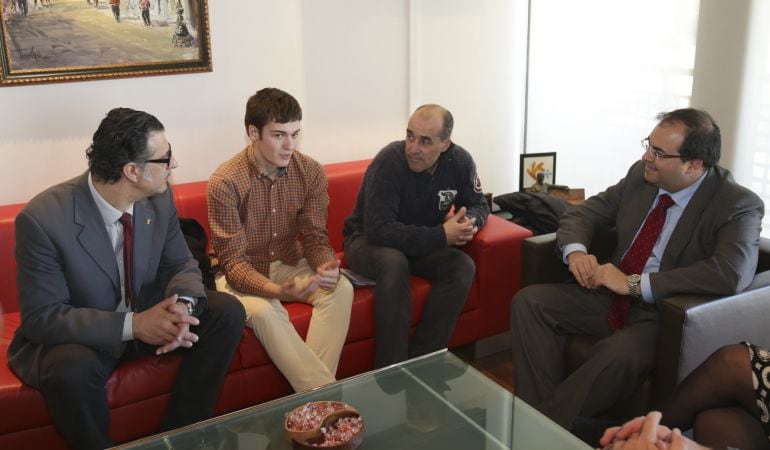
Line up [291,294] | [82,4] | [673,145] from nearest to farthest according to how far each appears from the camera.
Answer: [673,145]
[291,294]
[82,4]

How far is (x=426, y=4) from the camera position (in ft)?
12.1

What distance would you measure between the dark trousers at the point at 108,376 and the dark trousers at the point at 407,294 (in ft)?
1.96

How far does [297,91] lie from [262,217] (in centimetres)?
90

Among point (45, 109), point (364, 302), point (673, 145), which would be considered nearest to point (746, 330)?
point (673, 145)

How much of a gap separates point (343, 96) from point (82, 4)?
1293mm

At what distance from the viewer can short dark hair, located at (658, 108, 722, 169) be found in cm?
239

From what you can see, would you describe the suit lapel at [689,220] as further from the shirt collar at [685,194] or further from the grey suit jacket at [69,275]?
the grey suit jacket at [69,275]

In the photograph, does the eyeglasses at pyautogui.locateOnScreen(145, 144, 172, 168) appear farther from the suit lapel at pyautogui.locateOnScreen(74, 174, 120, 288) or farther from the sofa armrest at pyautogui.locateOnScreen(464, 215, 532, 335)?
the sofa armrest at pyautogui.locateOnScreen(464, 215, 532, 335)

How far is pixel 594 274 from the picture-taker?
254 centimetres

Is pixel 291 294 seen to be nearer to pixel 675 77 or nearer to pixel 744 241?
pixel 744 241

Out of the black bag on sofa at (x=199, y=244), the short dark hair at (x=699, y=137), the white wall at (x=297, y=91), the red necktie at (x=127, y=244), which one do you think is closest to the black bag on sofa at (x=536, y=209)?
the white wall at (x=297, y=91)

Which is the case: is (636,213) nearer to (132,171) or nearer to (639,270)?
(639,270)

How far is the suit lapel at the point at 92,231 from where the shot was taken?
7.28 ft

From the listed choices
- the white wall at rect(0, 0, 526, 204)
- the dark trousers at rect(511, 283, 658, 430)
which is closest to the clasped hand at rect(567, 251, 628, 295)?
the dark trousers at rect(511, 283, 658, 430)
